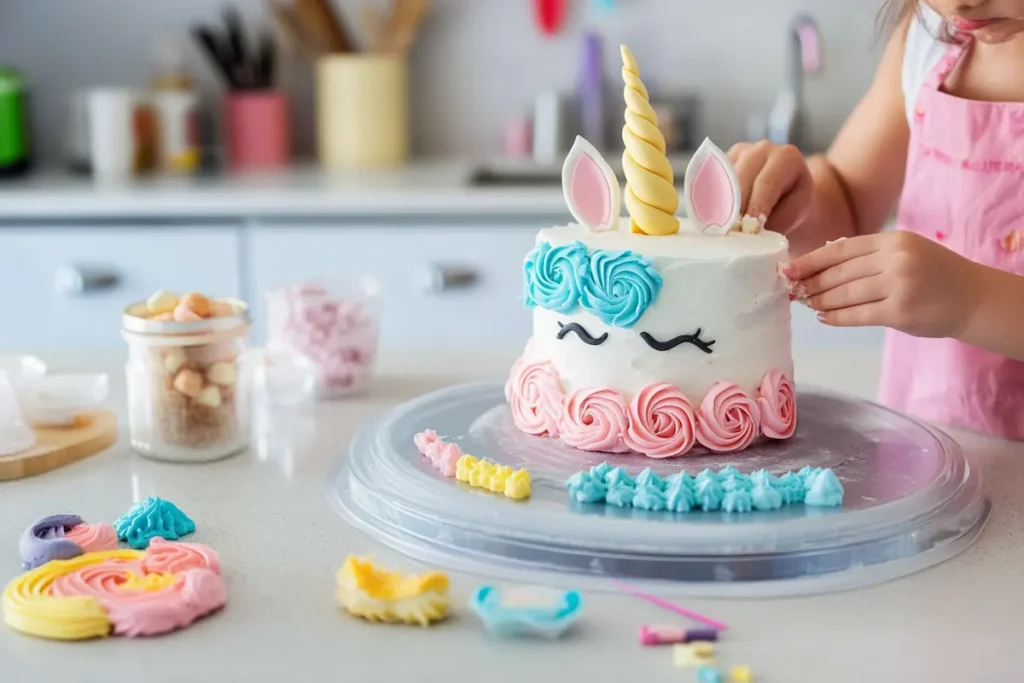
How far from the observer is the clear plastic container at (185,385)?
43.4 inches

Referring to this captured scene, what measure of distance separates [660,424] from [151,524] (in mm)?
379

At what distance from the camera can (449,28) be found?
110 inches

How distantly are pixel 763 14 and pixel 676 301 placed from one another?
73.3 inches

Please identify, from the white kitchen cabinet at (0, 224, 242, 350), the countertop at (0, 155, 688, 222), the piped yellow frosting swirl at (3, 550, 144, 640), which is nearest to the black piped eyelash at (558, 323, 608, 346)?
the piped yellow frosting swirl at (3, 550, 144, 640)

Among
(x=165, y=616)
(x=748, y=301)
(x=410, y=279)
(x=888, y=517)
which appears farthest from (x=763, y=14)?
(x=165, y=616)

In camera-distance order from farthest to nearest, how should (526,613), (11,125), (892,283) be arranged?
(11,125), (892,283), (526,613)

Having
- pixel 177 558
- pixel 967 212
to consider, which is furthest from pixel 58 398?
pixel 967 212

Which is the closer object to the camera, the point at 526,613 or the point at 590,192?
the point at 526,613

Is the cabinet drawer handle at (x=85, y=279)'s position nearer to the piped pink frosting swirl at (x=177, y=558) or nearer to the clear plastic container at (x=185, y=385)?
the clear plastic container at (x=185, y=385)

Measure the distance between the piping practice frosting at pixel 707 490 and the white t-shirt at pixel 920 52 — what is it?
57 centimetres

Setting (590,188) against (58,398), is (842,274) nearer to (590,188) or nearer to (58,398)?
(590,188)

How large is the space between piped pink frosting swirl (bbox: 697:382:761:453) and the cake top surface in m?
0.10

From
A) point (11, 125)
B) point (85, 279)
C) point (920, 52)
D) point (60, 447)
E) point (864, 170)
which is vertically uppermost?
point (920, 52)

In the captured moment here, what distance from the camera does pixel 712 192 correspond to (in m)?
1.10
